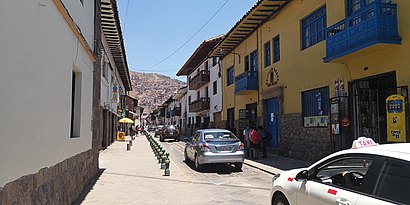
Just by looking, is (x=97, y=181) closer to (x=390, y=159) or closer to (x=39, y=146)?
(x=39, y=146)

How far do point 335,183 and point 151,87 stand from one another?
15080cm

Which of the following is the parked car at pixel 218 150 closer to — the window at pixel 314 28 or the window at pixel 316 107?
the window at pixel 316 107

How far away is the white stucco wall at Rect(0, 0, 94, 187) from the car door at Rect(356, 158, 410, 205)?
3.78 m

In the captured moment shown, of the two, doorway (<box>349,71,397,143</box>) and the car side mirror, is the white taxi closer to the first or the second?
the car side mirror

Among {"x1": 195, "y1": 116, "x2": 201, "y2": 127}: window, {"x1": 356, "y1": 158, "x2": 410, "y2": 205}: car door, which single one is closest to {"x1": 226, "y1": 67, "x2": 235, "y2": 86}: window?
{"x1": 195, "y1": 116, "x2": 201, "y2": 127}: window

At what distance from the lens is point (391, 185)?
10.8 ft

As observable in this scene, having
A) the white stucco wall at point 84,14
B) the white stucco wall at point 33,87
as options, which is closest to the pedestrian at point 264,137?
the white stucco wall at point 84,14

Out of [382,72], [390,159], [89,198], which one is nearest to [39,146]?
[89,198]

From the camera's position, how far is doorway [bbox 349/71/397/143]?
1061 centimetres

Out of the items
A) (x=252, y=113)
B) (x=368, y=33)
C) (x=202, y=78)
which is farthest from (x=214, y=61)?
(x=368, y=33)

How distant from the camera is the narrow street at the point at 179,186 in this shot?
7.91m

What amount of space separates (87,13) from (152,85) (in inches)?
5775

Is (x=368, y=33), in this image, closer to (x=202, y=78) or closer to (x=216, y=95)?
(x=216, y=95)

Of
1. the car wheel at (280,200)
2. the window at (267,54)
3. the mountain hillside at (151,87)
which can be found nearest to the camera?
the car wheel at (280,200)
